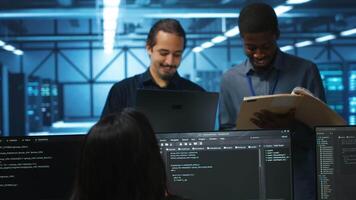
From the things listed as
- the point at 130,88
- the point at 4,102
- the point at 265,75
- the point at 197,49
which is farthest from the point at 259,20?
the point at 197,49

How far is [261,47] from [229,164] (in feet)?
2.19

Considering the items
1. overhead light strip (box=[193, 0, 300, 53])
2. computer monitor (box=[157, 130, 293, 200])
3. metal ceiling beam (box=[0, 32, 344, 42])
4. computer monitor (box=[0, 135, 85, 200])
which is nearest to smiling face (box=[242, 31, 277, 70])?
overhead light strip (box=[193, 0, 300, 53])

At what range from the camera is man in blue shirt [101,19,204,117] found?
2160 millimetres

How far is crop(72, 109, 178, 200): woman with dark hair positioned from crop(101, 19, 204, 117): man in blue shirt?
99cm

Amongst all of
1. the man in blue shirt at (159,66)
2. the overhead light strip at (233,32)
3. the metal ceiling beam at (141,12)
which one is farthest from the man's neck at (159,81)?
the metal ceiling beam at (141,12)

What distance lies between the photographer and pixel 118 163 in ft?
3.64

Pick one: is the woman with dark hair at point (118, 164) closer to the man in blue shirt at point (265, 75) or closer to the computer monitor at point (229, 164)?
the computer monitor at point (229, 164)

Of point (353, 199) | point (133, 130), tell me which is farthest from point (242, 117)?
point (133, 130)

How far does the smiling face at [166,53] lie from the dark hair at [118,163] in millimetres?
A: 1054

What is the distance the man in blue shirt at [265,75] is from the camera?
179 centimetres

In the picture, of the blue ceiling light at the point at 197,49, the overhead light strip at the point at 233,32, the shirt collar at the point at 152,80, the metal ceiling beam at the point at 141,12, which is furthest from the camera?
the blue ceiling light at the point at 197,49

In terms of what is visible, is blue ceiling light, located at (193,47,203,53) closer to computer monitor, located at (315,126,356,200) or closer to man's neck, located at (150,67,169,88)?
man's neck, located at (150,67,169,88)

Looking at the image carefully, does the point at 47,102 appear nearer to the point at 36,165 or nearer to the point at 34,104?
the point at 34,104

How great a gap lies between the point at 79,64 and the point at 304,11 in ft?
30.4
